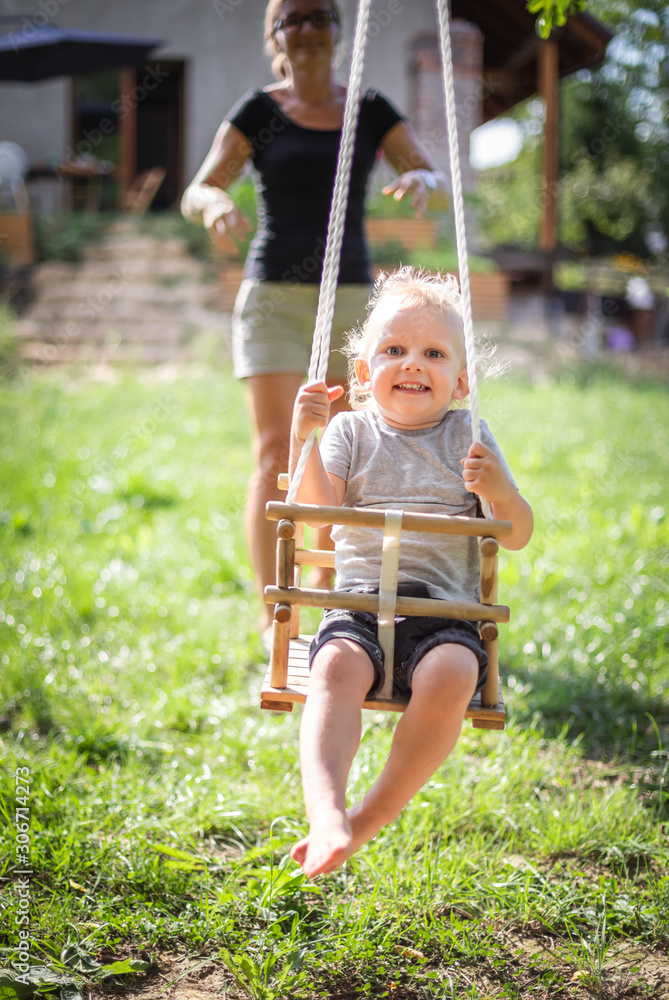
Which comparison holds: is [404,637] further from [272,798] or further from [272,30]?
[272,30]

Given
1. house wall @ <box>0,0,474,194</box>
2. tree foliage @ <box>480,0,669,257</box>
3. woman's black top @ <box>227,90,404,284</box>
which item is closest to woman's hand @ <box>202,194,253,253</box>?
woman's black top @ <box>227,90,404,284</box>

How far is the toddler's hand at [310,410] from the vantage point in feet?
6.45

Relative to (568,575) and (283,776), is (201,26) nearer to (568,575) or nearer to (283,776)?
(568,575)

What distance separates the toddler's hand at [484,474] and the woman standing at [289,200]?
1.09 metres

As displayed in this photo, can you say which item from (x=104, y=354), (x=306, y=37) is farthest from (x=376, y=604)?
(x=104, y=354)

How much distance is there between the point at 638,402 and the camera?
8023 mm

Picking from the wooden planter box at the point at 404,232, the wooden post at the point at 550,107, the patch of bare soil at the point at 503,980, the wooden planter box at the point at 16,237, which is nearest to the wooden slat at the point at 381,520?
the patch of bare soil at the point at 503,980

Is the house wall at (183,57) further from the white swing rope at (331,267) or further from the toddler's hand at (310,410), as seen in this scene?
the toddler's hand at (310,410)

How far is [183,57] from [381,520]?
12.7 meters

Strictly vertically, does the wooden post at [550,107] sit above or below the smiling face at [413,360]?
above

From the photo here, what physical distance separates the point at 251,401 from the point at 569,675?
1478mm

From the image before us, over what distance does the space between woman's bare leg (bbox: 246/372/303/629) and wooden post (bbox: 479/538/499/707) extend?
1.35 m

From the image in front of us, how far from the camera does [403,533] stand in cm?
208

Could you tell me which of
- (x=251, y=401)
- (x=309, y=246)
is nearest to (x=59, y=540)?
(x=251, y=401)
